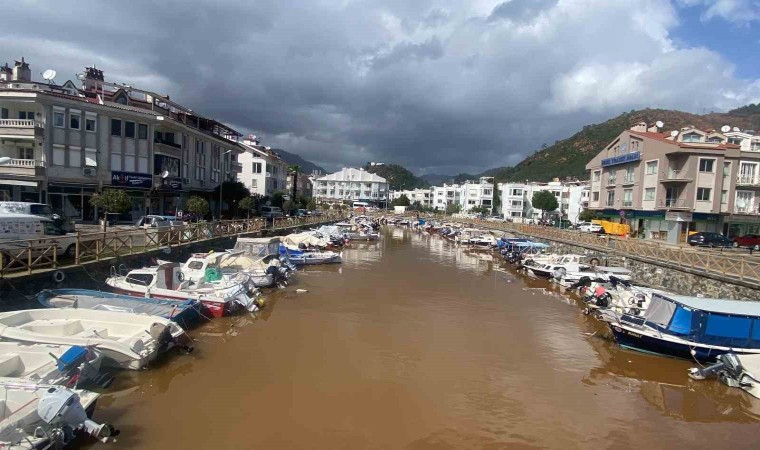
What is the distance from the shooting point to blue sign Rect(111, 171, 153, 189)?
131 ft

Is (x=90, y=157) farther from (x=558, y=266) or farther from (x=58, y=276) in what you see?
(x=558, y=266)

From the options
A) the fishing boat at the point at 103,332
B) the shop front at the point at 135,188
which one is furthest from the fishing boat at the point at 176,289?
the shop front at the point at 135,188

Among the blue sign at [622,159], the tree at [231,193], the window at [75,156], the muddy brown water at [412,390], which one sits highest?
the blue sign at [622,159]

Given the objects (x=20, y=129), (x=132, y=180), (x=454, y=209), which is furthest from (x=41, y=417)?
(x=454, y=209)

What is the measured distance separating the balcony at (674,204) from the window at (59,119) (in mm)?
58354

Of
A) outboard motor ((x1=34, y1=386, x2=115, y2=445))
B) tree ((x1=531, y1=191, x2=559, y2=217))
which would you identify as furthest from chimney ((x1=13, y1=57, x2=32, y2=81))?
tree ((x1=531, y1=191, x2=559, y2=217))

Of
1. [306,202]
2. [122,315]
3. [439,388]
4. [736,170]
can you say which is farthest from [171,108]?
[736,170]

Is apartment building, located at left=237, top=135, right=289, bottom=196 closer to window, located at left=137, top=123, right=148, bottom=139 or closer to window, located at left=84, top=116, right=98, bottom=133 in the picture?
window, located at left=137, top=123, right=148, bottom=139

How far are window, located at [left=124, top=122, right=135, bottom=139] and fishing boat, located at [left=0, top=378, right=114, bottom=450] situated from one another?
37490 millimetres

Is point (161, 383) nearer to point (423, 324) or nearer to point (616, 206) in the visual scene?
point (423, 324)

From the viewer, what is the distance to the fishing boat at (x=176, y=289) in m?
18.8

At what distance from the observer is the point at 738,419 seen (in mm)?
12430

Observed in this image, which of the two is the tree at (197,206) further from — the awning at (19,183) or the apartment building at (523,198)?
the apartment building at (523,198)

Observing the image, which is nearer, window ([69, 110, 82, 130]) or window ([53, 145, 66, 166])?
window ([53, 145, 66, 166])
